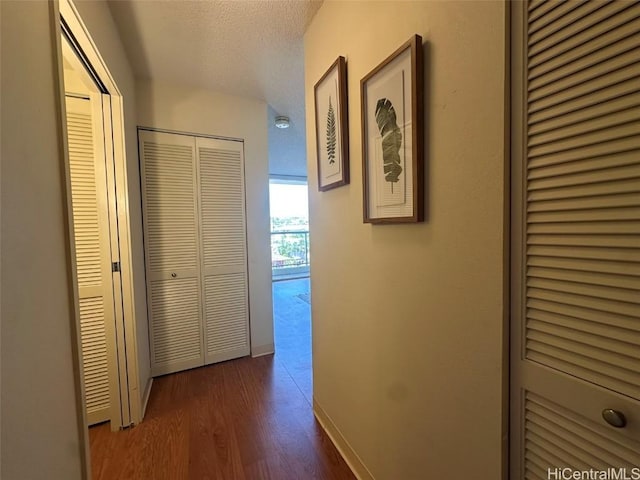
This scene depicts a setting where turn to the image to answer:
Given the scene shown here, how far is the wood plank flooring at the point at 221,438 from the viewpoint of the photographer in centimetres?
146

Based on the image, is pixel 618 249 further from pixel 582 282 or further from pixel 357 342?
pixel 357 342

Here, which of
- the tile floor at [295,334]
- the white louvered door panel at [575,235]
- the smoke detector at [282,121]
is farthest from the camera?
the smoke detector at [282,121]

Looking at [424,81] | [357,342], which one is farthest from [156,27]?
[357,342]

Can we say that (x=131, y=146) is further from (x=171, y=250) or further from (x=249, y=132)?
(x=249, y=132)

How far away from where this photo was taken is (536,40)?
2.09 feet

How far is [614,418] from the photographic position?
0.55 m

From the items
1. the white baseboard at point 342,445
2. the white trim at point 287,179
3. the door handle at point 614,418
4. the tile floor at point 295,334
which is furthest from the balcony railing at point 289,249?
the door handle at point 614,418

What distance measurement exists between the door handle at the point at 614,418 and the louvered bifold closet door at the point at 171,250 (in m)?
2.48

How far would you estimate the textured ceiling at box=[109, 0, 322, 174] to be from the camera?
4.92 feet

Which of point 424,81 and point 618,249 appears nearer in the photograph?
point 618,249

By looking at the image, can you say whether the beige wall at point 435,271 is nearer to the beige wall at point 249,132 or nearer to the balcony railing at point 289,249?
the beige wall at point 249,132

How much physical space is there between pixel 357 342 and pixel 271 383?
1210mm

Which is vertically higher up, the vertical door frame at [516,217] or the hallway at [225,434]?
the vertical door frame at [516,217]

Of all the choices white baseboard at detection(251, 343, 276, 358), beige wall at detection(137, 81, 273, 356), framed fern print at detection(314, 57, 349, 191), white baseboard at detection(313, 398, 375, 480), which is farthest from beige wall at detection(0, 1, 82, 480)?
white baseboard at detection(251, 343, 276, 358)
